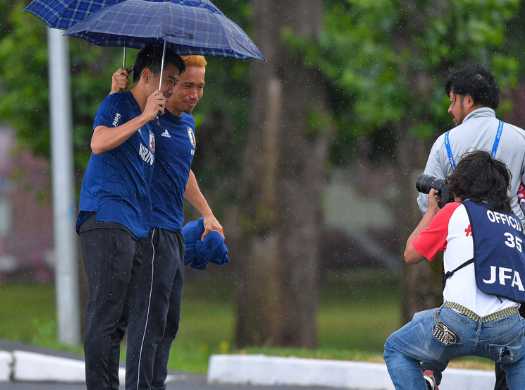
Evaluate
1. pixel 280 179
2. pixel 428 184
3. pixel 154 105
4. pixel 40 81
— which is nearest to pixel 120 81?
pixel 154 105

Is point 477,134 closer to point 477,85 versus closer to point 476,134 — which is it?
point 476,134

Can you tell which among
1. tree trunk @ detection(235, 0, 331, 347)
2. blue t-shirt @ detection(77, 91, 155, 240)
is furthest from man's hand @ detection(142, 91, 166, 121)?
tree trunk @ detection(235, 0, 331, 347)

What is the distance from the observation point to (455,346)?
4.17m

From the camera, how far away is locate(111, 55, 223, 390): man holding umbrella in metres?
4.98

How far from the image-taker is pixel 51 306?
2545 centimetres

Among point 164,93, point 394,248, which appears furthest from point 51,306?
point 164,93

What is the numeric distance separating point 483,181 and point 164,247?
1762 mm

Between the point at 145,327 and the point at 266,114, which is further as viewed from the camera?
the point at 266,114

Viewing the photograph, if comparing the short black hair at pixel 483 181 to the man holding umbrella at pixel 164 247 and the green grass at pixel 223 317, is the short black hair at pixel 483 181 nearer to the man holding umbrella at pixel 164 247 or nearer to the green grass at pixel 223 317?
the man holding umbrella at pixel 164 247

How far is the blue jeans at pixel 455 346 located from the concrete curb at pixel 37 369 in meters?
3.65

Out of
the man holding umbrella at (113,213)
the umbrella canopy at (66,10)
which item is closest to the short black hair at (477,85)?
the umbrella canopy at (66,10)

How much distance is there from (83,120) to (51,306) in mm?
12536

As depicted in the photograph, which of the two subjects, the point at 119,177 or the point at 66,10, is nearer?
the point at 119,177

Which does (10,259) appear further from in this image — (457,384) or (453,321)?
(453,321)
